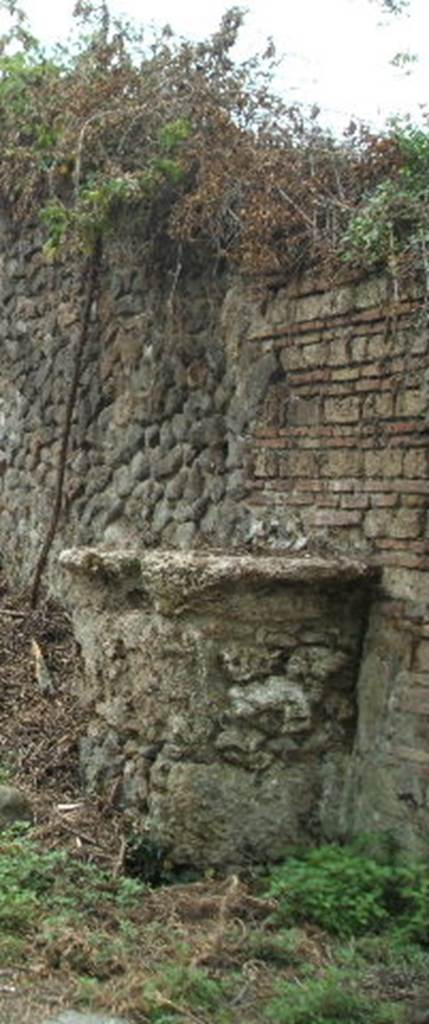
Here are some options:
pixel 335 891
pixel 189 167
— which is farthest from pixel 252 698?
pixel 189 167

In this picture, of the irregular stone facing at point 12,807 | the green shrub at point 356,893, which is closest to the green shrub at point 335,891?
the green shrub at point 356,893

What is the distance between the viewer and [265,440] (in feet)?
20.7

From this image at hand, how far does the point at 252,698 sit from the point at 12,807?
1.19 meters

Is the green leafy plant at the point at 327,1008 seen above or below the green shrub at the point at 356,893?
below

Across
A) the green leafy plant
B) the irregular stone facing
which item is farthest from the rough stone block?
the green leafy plant

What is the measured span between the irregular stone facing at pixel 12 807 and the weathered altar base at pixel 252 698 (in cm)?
63

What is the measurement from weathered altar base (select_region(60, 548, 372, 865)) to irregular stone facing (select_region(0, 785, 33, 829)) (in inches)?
24.9

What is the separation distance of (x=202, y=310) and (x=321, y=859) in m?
2.86

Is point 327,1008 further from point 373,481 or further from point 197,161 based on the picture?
point 197,161

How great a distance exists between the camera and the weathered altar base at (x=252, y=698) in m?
5.57

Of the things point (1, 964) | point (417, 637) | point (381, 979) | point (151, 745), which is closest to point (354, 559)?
point (417, 637)

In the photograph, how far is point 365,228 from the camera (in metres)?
5.70

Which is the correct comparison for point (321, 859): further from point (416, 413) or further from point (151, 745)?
point (416, 413)

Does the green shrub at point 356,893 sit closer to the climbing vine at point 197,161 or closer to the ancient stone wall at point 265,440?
the ancient stone wall at point 265,440
